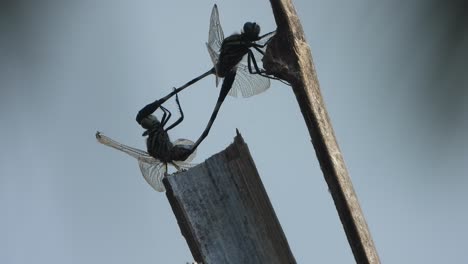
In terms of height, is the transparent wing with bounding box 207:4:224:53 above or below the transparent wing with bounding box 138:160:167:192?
above

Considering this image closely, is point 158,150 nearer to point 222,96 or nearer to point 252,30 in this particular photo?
point 222,96

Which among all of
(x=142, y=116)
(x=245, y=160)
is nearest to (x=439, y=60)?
(x=245, y=160)

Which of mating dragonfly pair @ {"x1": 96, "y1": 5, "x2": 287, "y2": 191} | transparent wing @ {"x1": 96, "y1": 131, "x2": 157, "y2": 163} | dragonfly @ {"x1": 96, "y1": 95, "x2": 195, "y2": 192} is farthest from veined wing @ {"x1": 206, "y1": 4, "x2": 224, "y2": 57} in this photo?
transparent wing @ {"x1": 96, "y1": 131, "x2": 157, "y2": 163}

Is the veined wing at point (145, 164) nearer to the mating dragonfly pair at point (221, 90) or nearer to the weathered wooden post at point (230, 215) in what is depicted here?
the mating dragonfly pair at point (221, 90)

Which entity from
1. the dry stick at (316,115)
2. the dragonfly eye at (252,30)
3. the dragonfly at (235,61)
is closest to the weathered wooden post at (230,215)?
the dry stick at (316,115)

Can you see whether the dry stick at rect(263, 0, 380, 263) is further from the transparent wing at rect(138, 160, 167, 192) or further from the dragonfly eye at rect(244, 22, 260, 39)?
the transparent wing at rect(138, 160, 167, 192)

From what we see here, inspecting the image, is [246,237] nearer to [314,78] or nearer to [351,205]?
[351,205]

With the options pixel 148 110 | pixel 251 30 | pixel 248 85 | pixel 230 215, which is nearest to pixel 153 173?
pixel 148 110
